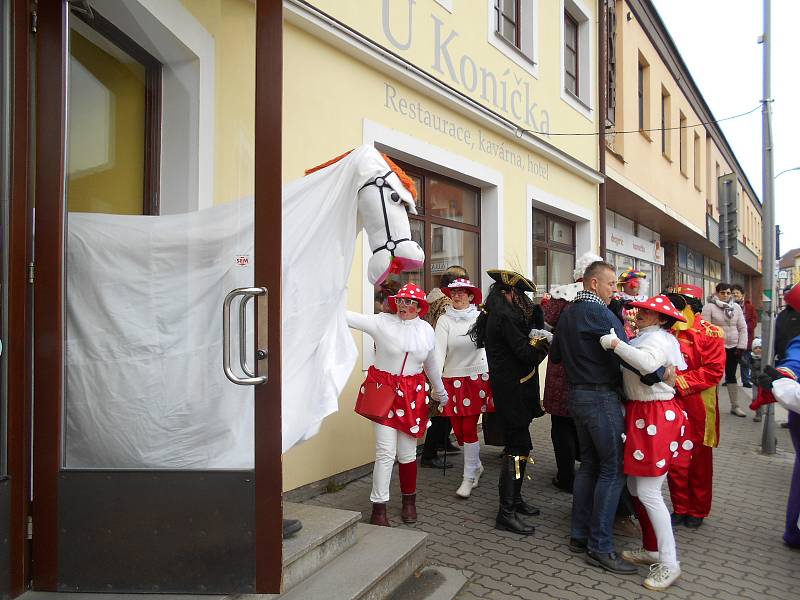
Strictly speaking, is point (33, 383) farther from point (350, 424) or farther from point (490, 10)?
point (490, 10)

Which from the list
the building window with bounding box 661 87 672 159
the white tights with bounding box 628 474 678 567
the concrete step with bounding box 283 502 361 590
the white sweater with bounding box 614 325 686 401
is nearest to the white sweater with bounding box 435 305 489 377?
the white sweater with bounding box 614 325 686 401

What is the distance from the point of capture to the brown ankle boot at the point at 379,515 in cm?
378

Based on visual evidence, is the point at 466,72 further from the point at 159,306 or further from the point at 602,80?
the point at 159,306

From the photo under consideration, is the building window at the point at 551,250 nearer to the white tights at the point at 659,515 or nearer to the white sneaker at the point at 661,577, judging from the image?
the white tights at the point at 659,515

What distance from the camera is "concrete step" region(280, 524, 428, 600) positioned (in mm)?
2627

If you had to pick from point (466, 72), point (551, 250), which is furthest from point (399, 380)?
point (551, 250)

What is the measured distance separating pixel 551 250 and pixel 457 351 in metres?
5.09

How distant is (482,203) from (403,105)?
81.8 inches

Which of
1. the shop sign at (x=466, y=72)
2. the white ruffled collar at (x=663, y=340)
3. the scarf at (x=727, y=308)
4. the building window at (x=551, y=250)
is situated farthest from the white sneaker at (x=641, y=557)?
the scarf at (x=727, y=308)

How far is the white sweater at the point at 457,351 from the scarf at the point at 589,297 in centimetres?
130

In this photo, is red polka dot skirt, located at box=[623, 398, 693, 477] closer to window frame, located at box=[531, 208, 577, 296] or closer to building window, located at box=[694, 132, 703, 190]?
window frame, located at box=[531, 208, 577, 296]

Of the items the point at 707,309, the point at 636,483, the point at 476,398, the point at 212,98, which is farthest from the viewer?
the point at 707,309

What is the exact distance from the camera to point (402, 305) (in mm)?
3893

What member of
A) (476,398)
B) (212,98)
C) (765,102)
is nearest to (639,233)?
(765,102)
